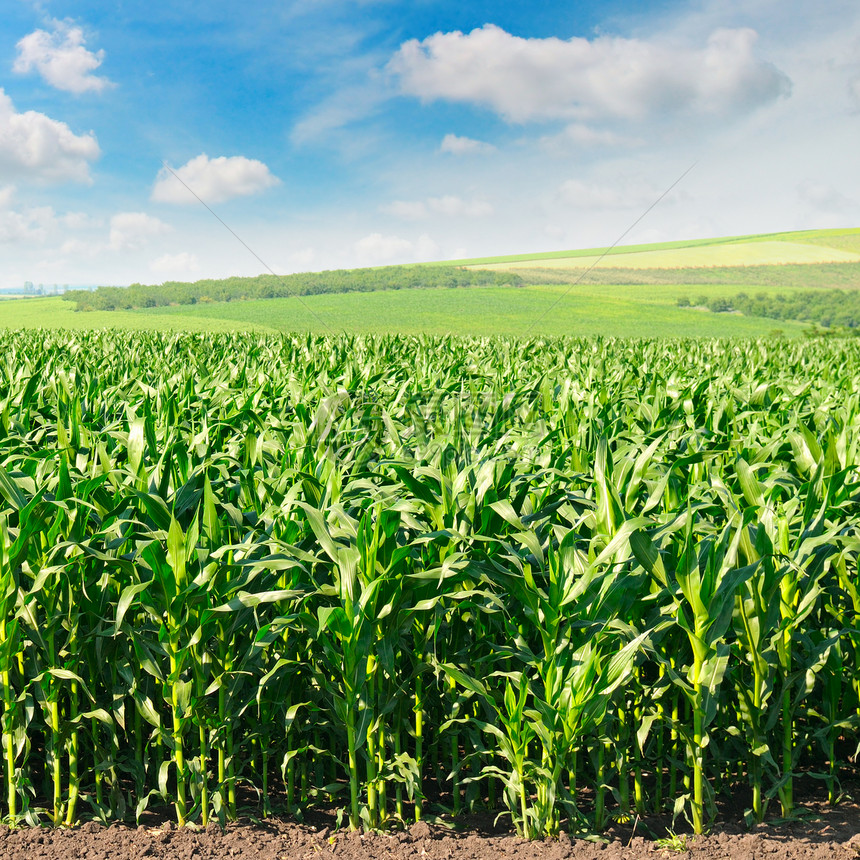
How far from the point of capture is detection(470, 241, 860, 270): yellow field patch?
76875 mm

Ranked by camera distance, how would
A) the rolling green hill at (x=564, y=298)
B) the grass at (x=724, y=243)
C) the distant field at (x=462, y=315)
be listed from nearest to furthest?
the distant field at (x=462, y=315)
the rolling green hill at (x=564, y=298)
the grass at (x=724, y=243)

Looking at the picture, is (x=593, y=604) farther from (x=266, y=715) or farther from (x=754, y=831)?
(x=266, y=715)

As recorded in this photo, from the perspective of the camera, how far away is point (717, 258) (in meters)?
81.0

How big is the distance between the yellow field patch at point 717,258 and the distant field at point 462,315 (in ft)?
51.1

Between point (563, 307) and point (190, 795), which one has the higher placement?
point (563, 307)

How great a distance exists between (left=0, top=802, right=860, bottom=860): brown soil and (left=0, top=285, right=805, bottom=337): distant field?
31724 mm

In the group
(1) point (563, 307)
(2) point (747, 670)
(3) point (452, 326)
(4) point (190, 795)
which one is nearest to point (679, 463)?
(2) point (747, 670)

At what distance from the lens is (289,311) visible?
38625 mm

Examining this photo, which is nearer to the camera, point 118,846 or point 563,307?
point 118,846

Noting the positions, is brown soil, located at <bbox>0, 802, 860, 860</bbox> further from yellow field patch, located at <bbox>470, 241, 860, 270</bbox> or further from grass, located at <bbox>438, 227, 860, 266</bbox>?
grass, located at <bbox>438, 227, 860, 266</bbox>

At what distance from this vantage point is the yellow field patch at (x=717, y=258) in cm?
7688

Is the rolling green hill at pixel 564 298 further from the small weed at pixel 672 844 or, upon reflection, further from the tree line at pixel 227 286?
the small weed at pixel 672 844

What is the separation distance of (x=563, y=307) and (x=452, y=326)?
15.3 meters

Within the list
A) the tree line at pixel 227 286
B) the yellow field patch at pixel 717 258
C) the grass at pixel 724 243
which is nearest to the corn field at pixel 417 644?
the tree line at pixel 227 286
